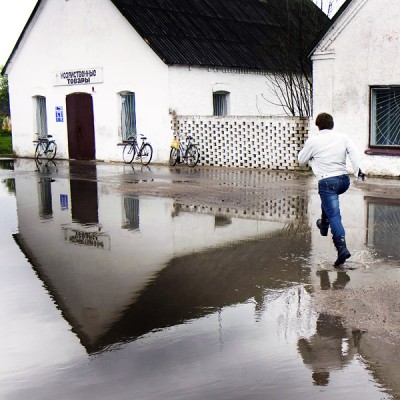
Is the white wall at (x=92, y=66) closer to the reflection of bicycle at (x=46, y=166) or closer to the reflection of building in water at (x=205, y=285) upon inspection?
the reflection of bicycle at (x=46, y=166)

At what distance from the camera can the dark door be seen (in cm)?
2589

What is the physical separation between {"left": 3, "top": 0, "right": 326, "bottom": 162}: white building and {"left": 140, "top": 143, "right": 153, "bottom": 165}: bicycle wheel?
0.27m

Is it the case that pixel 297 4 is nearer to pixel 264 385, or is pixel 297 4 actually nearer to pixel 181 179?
pixel 181 179

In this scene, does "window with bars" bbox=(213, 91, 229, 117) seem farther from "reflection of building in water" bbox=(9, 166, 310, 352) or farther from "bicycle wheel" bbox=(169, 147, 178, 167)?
"reflection of building in water" bbox=(9, 166, 310, 352)

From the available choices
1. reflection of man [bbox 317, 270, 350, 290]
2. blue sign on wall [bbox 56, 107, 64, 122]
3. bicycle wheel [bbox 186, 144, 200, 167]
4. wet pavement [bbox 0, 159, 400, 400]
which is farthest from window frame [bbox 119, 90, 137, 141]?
reflection of man [bbox 317, 270, 350, 290]

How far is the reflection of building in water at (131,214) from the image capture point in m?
11.3

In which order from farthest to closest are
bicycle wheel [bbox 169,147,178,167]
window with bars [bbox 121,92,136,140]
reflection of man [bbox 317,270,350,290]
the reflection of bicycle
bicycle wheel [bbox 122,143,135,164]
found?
1. window with bars [bbox 121,92,136,140]
2. bicycle wheel [bbox 122,143,135,164]
3. bicycle wheel [bbox 169,147,178,167]
4. the reflection of bicycle
5. reflection of man [bbox 317,270,350,290]

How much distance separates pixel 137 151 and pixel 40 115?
23.9 feet

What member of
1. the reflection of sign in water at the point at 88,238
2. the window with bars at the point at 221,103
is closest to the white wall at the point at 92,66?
the window with bars at the point at 221,103

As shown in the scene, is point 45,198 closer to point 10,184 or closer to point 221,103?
point 10,184

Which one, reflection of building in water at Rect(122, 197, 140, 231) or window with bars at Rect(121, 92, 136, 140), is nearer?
reflection of building in water at Rect(122, 197, 140, 231)

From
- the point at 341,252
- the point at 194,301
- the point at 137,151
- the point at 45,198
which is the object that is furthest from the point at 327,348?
the point at 137,151

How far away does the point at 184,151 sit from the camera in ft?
72.8

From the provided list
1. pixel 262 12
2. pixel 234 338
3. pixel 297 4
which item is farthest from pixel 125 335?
pixel 262 12
